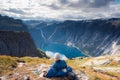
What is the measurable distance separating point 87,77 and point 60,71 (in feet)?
14.6

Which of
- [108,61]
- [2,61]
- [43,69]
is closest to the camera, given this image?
[43,69]

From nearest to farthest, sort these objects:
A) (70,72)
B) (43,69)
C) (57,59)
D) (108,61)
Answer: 1. (57,59)
2. (70,72)
3. (43,69)
4. (108,61)

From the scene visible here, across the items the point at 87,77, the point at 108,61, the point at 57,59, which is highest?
the point at 57,59

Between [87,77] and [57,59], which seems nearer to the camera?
[57,59]

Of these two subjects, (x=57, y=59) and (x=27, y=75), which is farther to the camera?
(x=27, y=75)

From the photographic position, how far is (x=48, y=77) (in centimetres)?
3338

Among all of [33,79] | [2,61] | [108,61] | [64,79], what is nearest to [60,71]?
[64,79]

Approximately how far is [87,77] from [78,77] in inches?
53.0

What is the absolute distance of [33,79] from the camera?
109 feet

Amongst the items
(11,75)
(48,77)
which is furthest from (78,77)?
(11,75)

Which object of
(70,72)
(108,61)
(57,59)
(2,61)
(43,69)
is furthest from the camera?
(108,61)

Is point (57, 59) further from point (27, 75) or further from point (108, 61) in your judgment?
point (108, 61)

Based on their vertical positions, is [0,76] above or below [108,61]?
above

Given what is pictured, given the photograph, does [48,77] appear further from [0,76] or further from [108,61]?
[108,61]
